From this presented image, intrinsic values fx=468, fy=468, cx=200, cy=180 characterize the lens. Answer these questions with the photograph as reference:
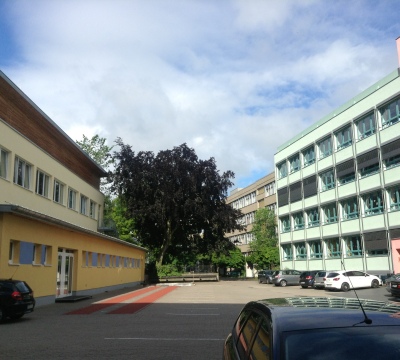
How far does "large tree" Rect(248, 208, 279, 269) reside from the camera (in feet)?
224

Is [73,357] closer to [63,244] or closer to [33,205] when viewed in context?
[63,244]

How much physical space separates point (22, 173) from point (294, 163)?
124ft

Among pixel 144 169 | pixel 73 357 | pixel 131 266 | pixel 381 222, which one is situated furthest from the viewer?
pixel 144 169

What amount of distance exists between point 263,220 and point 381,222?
3669 cm

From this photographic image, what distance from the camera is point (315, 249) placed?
50.9m

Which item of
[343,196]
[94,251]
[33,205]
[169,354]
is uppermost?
[343,196]

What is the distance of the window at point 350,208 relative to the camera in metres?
43.2

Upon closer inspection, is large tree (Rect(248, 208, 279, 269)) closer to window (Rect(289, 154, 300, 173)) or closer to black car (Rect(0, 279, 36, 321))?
window (Rect(289, 154, 300, 173))

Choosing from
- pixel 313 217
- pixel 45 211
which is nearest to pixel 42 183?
pixel 45 211

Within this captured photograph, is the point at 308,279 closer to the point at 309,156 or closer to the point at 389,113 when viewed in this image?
the point at 389,113

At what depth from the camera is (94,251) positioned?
30.3m

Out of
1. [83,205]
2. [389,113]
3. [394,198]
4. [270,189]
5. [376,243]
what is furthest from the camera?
[270,189]

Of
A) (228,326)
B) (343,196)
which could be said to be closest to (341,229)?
(343,196)

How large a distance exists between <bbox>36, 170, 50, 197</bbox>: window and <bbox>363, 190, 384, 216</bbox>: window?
26.5 metres
